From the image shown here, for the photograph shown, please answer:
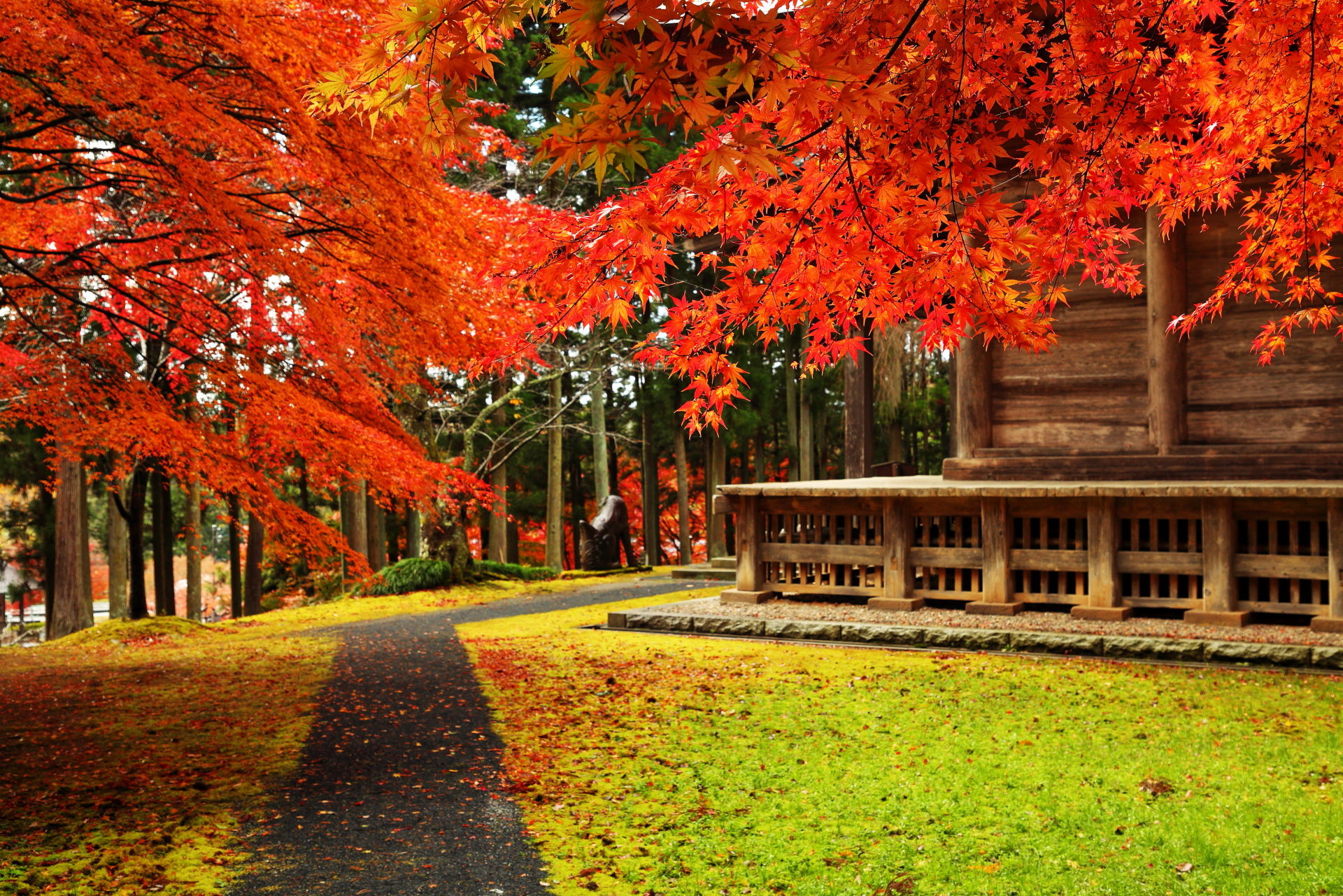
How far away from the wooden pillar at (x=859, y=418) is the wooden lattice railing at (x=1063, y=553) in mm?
2655

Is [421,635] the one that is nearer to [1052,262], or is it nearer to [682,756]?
[682,756]

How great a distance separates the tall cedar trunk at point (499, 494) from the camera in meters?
24.1

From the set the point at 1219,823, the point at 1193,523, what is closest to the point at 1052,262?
the point at 1219,823

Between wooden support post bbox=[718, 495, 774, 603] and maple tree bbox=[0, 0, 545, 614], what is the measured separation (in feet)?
12.2

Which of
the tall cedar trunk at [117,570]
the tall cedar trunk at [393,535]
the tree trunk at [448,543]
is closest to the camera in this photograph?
the tree trunk at [448,543]

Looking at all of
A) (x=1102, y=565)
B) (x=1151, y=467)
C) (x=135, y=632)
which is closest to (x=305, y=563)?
(x=135, y=632)

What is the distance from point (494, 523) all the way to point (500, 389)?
156 inches

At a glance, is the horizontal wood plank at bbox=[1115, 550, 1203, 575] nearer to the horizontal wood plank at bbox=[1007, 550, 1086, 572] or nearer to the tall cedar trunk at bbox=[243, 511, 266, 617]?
the horizontal wood plank at bbox=[1007, 550, 1086, 572]

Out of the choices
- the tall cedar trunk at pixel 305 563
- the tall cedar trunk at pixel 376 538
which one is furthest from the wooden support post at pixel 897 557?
the tall cedar trunk at pixel 305 563

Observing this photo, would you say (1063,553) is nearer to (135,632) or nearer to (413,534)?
(135,632)

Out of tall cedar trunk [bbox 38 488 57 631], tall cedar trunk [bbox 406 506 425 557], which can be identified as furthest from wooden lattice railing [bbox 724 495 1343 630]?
tall cedar trunk [bbox 38 488 57 631]

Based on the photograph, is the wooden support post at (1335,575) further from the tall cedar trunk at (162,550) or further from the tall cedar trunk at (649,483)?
the tall cedar trunk at (649,483)

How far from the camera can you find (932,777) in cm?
542

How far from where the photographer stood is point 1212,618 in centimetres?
939
